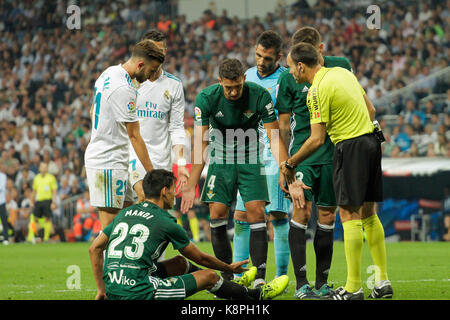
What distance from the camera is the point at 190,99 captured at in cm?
2036

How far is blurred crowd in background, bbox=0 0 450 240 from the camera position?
57.2 feet

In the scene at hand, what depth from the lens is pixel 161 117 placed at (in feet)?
24.6

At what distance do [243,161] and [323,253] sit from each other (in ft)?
4.05

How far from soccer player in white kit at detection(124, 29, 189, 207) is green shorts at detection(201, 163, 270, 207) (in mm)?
547

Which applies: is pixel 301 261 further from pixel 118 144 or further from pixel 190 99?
pixel 190 99

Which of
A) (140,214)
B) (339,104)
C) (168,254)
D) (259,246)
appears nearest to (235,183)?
(259,246)

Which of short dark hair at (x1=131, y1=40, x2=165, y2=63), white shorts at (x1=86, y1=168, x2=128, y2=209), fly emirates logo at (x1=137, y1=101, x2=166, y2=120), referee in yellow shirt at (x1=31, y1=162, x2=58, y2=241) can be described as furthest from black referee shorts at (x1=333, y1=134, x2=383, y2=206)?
referee in yellow shirt at (x1=31, y1=162, x2=58, y2=241)

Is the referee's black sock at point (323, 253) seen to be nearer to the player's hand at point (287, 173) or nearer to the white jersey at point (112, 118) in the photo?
the player's hand at point (287, 173)

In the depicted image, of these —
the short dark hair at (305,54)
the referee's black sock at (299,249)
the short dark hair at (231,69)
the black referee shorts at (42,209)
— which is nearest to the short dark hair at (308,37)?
the short dark hair at (305,54)

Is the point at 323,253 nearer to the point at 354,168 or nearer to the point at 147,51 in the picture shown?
the point at 354,168

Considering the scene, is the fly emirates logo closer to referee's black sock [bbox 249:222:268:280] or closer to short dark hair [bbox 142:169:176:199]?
referee's black sock [bbox 249:222:268:280]

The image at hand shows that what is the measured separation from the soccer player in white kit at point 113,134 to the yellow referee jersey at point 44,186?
1125 cm

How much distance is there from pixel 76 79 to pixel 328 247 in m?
16.7

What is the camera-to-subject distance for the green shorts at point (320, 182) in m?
6.35
